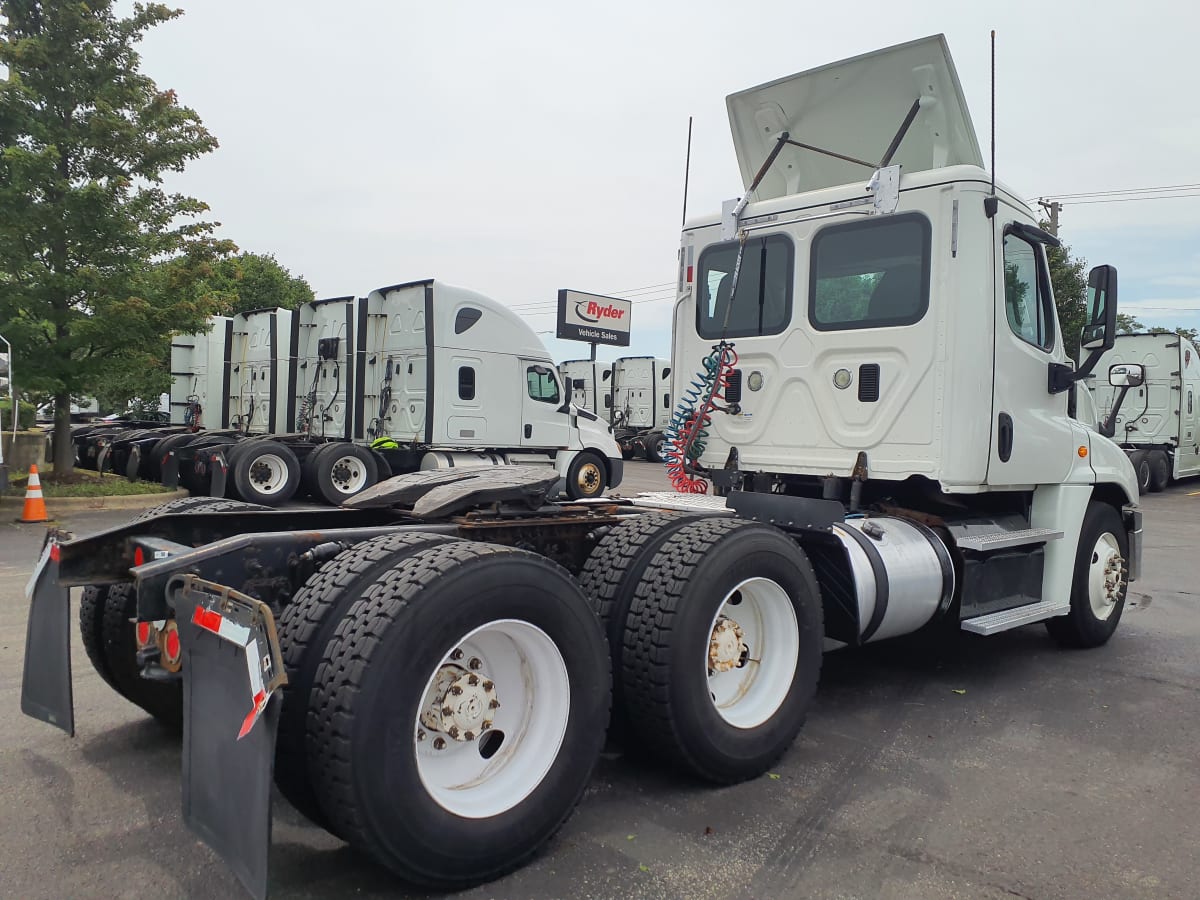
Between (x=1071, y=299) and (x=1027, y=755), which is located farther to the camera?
(x=1071, y=299)

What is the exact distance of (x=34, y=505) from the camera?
1133 centimetres

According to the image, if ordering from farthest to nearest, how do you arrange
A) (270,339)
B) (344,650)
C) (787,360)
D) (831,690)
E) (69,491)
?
(270,339)
(69,491)
(787,360)
(831,690)
(344,650)

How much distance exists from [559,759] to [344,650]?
2.88 ft

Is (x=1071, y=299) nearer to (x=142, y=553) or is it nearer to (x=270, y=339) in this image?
(x=270, y=339)

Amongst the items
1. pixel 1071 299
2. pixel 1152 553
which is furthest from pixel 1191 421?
pixel 1152 553

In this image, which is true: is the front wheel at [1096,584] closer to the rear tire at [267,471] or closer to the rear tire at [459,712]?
the rear tire at [459,712]

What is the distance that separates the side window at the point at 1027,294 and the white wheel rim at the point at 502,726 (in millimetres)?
3623

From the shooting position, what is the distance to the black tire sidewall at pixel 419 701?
8.17 feet

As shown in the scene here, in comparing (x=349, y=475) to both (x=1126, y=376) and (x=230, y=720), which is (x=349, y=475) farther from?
(x=230, y=720)

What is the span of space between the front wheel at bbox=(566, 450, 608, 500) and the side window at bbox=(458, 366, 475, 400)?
2.71 meters

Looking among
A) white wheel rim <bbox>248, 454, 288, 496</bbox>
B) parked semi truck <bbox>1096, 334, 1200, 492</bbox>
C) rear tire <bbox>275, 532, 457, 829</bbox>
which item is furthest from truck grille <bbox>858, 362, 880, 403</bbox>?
parked semi truck <bbox>1096, 334, 1200, 492</bbox>

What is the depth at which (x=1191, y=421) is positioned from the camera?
20344mm

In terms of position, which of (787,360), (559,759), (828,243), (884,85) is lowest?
(559,759)

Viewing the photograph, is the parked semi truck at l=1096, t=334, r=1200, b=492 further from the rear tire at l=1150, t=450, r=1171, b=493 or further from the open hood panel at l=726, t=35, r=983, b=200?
the open hood panel at l=726, t=35, r=983, b=200
